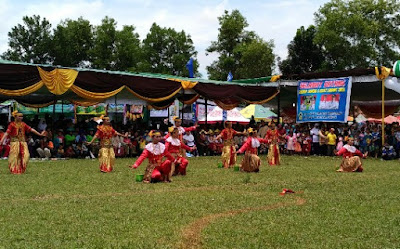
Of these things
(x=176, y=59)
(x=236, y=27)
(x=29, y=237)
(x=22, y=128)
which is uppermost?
(x=236, y=27)

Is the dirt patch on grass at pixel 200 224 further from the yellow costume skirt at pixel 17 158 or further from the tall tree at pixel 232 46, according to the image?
the tall tree at pixel 232 46

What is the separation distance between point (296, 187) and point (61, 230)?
5450mm

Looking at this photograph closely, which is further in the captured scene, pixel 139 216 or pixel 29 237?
pixel 139 216

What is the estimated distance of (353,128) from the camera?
22.2m

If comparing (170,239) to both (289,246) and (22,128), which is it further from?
(22,128)

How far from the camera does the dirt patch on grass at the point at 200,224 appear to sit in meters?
5.22

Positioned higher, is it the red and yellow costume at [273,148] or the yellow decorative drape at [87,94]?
the yellow decorative drape at [87,94]

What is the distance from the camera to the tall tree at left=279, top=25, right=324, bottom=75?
1479 inches

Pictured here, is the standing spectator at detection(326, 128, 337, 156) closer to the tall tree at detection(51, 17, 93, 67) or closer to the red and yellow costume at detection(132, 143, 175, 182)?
the red and yellow costume at detection(132, 143, 175, 182)

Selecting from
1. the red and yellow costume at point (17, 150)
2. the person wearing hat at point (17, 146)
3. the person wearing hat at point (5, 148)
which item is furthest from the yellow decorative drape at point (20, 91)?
the red and yellow costume at point (17, 150)

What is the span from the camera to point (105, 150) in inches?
518

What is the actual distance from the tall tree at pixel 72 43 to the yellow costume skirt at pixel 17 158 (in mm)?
27890

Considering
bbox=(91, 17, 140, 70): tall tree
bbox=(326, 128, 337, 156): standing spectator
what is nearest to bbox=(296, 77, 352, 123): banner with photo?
bbox=(326, 128, 337, 156): standing spectator

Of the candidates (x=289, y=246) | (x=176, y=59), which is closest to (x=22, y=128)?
(x=289, y=246)
